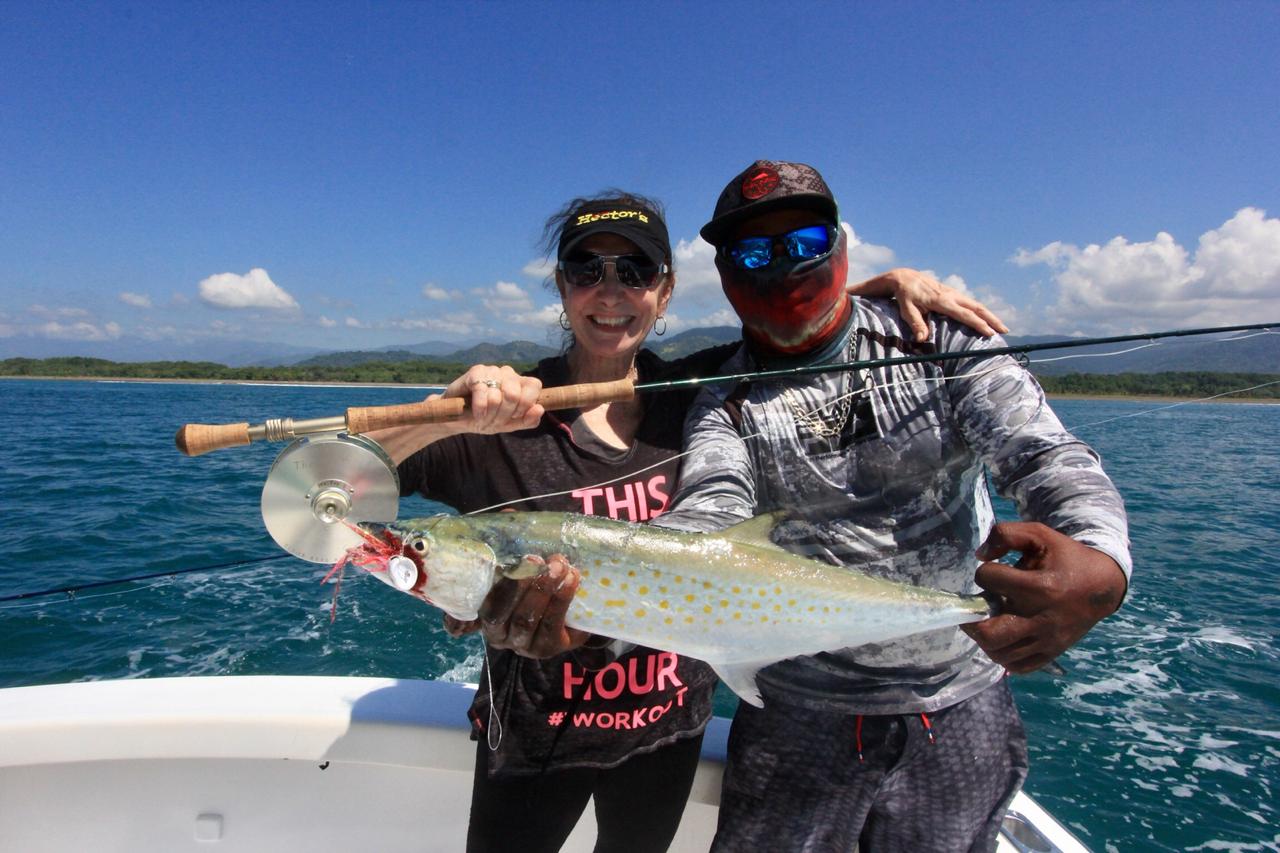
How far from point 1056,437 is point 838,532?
2.90 ft

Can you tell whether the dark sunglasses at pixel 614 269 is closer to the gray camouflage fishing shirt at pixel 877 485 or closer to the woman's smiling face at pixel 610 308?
the woman's smiling face at pixel 610 308

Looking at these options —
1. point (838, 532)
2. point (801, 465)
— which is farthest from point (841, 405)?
point (838, 532)

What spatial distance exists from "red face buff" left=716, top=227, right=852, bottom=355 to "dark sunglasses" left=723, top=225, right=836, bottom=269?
1.0 inches

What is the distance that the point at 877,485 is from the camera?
110 inches

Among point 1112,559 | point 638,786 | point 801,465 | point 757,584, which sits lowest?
point 638,786

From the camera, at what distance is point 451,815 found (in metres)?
3.82

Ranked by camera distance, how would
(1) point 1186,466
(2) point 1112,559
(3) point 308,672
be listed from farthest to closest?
(1) point 1186,466 < (3) point 308,672 < (2) point 1112,559

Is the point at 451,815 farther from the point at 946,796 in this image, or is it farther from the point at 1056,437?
the point at 1056,437

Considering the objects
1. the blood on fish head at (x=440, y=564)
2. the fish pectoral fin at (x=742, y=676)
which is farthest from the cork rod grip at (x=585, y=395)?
the fish pectoral fin at (x=742, y=676)

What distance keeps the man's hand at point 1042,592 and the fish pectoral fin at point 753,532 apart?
29.7 inches

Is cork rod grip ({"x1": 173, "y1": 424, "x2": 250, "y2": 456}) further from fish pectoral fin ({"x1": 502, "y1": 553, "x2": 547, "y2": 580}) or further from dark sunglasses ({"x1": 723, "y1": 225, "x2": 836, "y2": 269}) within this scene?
dark sunglasses ({"x1": 723, "y1": 225, "x2": 836, "y2": 269})

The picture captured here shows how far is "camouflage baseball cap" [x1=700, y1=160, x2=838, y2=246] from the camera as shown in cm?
276

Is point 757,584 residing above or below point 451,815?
above

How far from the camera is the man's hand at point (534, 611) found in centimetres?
238
